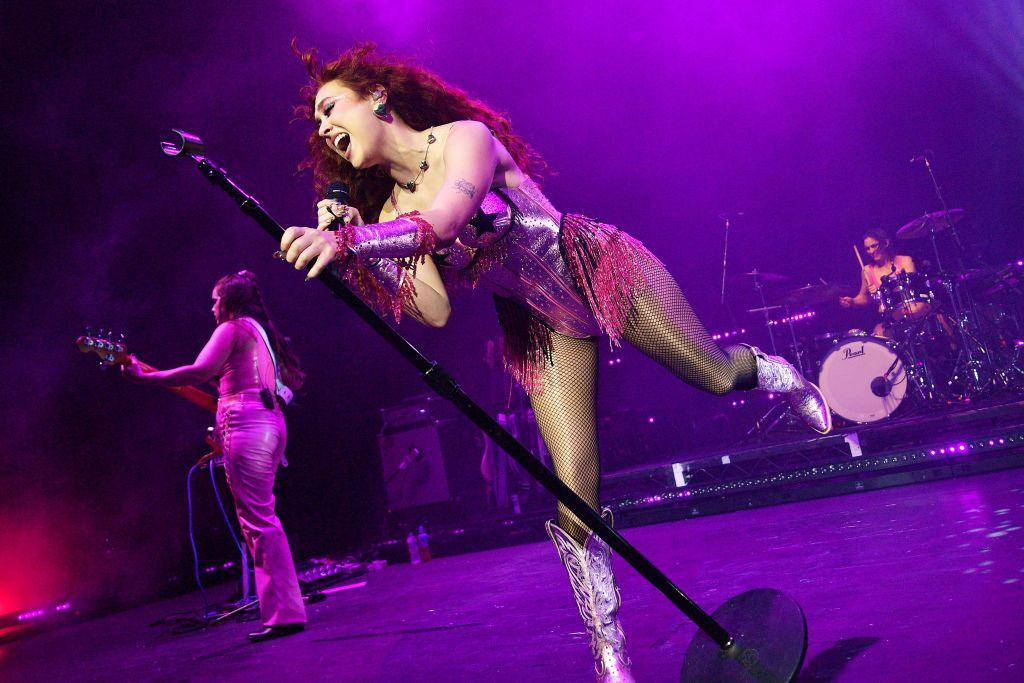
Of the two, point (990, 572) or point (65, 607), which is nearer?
point (990, 572)

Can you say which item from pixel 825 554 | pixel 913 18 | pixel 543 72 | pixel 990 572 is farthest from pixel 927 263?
pixel 990 572

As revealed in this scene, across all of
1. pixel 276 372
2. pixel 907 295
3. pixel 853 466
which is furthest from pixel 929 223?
pixel 276 372

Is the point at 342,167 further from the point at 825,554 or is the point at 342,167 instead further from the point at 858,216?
the point at 858,216

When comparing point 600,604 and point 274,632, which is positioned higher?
point 600,604

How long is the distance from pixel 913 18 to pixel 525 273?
7.62 metres

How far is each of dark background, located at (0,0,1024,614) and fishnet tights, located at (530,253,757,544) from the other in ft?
17.8

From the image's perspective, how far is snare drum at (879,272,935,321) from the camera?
722cm

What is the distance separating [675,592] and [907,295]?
22.1 ft

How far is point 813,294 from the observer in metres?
7.89

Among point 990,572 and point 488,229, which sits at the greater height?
point 488,229

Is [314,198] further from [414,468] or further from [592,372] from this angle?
[592,372]

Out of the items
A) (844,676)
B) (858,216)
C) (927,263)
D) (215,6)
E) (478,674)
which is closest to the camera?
(844,676)

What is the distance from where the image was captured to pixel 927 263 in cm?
735

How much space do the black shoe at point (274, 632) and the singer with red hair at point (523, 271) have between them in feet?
9.23
